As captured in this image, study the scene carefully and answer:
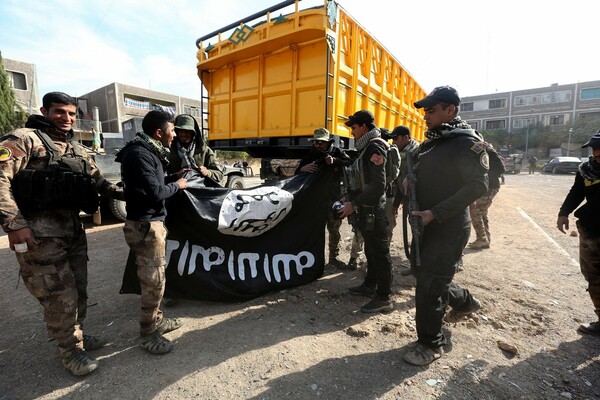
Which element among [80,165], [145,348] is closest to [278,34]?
[80,165]

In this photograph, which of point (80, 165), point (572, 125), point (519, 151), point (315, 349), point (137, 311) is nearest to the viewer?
point (80, 165)

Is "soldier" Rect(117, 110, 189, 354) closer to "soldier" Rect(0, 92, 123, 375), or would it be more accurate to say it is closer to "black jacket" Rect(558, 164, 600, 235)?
"soldier" Rect(0, 92, 123, 375)

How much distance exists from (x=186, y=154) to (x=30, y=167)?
1.72 meters

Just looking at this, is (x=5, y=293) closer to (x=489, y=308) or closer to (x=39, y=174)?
(x=39, y=174)

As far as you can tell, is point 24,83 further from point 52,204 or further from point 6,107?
point 52,204

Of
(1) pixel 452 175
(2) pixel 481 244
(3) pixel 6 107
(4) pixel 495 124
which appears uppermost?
(4) pixel 495 124

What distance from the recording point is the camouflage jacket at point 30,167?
1869 millimetres

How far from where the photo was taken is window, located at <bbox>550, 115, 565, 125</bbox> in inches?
1640

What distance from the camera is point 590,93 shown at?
3972cm

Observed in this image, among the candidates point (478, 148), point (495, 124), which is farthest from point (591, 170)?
point (495, 124)

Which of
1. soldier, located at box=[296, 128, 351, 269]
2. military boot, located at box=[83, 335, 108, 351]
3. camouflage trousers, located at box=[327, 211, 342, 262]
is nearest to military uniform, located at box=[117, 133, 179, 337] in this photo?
military boot, located at box=[83, 335, 108, 351]

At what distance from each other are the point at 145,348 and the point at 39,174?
1469mm

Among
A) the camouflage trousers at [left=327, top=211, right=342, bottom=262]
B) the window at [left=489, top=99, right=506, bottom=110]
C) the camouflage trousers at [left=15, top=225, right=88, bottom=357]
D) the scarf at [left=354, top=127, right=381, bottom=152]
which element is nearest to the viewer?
the camouflage trousers at [left=15, top=225, right=88, bottom=357]

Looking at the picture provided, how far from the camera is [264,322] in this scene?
285 centimetres
